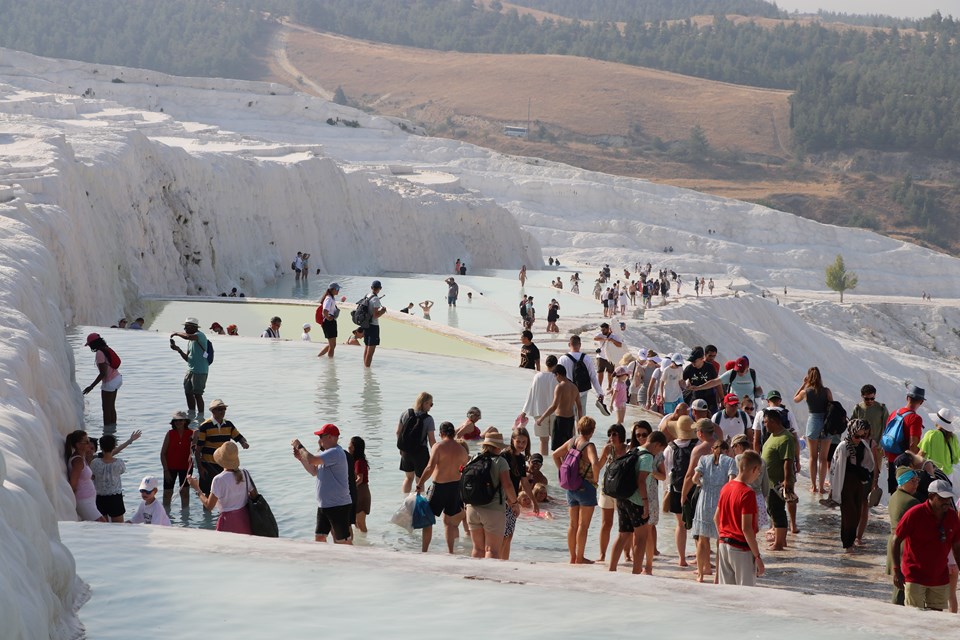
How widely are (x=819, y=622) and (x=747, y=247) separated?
198 feet

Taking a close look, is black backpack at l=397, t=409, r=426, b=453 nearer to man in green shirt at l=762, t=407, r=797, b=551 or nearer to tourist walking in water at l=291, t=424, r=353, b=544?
tourist walking in water at l=291, t=424, r=353, b=544

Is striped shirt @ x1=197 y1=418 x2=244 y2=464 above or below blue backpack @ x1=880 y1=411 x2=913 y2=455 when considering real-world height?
below

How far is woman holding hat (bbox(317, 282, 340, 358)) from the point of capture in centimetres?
1361

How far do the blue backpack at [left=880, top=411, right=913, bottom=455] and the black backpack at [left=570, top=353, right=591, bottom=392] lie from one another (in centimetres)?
252

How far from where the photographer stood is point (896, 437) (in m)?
9.05

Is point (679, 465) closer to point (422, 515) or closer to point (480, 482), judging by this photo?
point (480, 482)

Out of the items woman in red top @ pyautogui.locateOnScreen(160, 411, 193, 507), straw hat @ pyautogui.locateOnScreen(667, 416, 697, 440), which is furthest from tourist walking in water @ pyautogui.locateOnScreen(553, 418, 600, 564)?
woman in red top @ pyautogui.locateOnScreen(160, 411, 193, 507)

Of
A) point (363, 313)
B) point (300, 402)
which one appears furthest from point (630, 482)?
point (363, 313)

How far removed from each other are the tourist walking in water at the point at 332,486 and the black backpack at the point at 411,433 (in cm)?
117

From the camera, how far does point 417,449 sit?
8.63m

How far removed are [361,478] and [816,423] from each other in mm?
4075

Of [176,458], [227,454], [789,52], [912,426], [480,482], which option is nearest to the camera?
[227,454]

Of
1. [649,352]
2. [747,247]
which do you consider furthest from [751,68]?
[649,352]

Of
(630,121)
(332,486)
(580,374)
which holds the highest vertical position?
(630,121)
